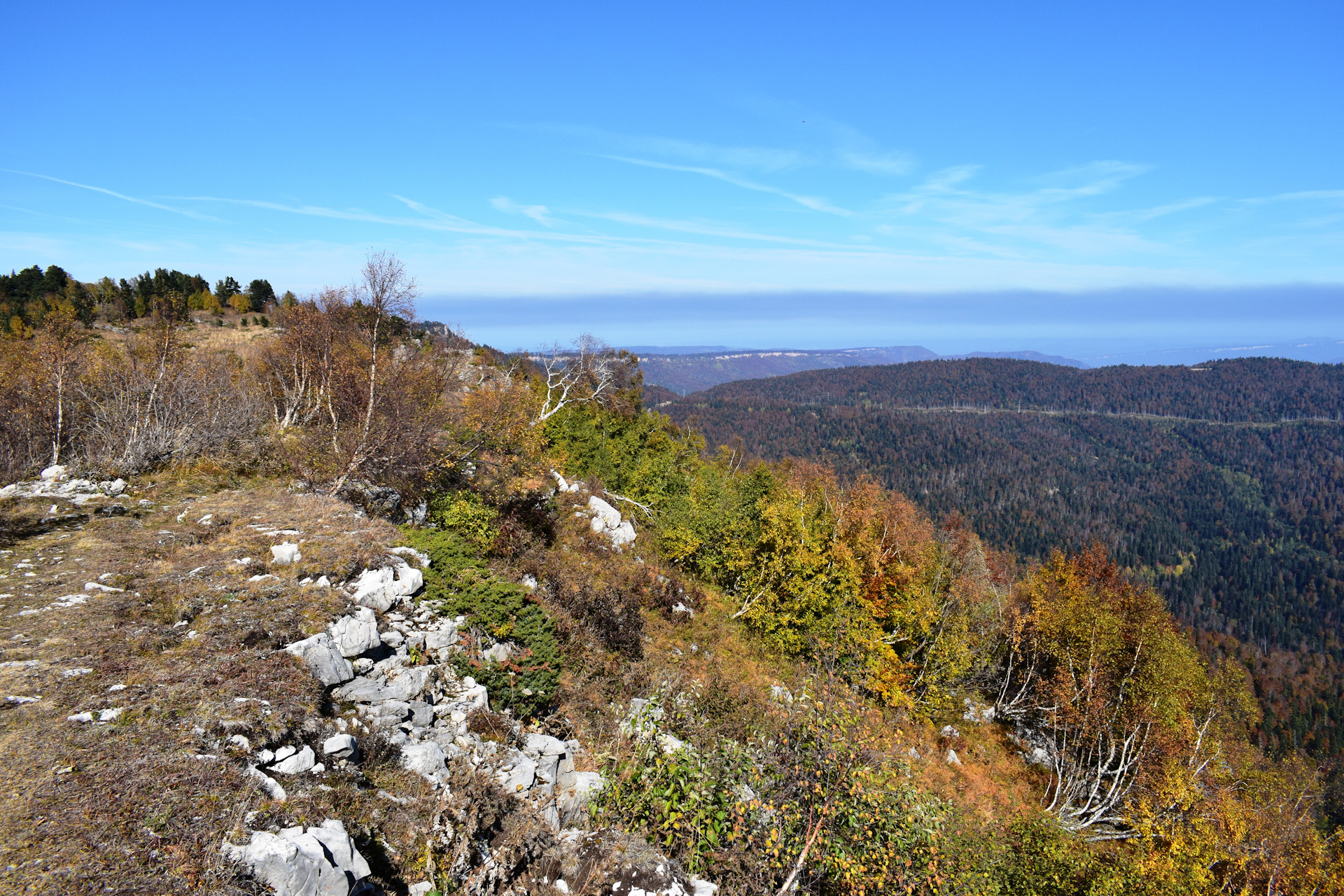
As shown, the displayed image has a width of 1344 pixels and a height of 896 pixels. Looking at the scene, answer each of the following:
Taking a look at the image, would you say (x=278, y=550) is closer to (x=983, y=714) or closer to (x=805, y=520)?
(x=805, y=520)

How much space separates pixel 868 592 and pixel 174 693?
27.2 m

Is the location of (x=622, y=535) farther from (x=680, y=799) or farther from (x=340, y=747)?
(x=340, y=747)

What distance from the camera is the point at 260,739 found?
21.1 feet

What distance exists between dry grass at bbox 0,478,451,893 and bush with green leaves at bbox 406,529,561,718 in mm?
1483

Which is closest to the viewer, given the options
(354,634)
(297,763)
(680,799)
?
(297,763)

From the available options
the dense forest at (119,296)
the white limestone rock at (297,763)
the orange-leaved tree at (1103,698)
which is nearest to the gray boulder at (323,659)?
the white limestone rock at (297,763)

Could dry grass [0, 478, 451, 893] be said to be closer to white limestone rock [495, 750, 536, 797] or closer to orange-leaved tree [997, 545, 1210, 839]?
white limestone rock [495, 750, 536, 797]

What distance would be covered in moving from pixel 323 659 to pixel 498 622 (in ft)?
10.5

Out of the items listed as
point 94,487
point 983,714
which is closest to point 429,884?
point 94,487

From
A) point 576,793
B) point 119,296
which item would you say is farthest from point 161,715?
point 119,296

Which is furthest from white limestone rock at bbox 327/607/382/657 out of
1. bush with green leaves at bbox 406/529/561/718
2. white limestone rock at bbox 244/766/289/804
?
white limestone rock at bbox 244/766/289/804

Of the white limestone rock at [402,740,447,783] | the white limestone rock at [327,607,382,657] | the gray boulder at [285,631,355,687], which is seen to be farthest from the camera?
the white limestone rock at [327,607,382,657]

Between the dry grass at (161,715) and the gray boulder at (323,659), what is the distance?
203 mm

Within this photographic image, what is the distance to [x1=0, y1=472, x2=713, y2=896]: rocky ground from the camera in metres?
4.86
